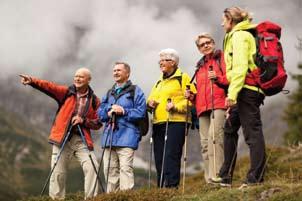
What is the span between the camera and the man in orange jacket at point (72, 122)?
10227 millimetres

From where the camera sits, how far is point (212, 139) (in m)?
8.53

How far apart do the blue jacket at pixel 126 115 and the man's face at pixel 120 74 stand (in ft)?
0.52

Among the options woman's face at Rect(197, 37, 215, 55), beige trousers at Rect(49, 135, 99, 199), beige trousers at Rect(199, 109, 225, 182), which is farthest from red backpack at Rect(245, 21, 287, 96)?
beige trousers at Rect(49, 135, 99, 199)

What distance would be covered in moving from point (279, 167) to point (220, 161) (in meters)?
8.82

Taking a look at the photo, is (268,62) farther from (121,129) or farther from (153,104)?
(121,129)

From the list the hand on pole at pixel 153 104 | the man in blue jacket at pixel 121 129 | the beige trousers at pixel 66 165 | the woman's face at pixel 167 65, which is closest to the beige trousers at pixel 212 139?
the hand on pole at pixel 153 104

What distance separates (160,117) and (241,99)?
9.11 feet

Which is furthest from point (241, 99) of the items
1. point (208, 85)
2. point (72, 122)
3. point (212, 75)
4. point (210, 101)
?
point (72, 122)

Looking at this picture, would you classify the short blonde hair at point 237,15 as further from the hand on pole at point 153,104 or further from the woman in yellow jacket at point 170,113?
the hand on pole at point 153,104

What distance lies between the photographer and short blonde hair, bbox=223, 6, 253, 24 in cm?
772

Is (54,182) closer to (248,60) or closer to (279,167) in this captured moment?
(248,60)

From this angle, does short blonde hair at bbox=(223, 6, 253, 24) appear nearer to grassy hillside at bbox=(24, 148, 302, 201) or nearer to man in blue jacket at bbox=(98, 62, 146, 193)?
grassy hillside at bbox=(24, 148, 302, 201)

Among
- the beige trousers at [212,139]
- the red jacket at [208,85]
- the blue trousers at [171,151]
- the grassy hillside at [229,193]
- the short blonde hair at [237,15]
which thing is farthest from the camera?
the blue trousers at [171,151]

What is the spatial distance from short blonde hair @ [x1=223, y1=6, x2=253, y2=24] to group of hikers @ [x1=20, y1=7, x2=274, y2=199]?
16mm
